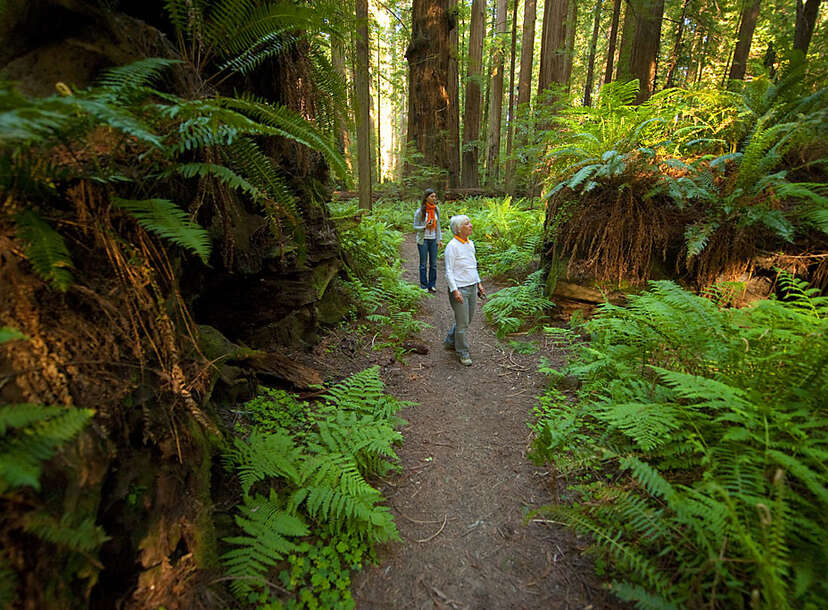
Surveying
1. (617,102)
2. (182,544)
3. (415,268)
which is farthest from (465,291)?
(415,268)

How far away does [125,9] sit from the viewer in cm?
258

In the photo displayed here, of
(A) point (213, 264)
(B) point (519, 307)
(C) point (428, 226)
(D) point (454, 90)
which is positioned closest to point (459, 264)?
(B) point (519, 307)

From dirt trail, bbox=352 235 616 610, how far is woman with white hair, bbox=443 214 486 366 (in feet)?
1.92

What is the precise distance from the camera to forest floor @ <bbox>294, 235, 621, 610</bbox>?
2064mm

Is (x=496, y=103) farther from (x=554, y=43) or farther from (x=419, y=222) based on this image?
(x=419, y=222)

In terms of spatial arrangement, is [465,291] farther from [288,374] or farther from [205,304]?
[205,304]

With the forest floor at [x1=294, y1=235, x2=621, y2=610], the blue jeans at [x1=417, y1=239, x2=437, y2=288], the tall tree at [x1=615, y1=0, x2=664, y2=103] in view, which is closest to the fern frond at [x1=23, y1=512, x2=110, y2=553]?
the forest floor at [x1=294, y1=235, x2=621, y2=610]

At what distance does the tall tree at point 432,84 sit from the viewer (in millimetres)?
11453

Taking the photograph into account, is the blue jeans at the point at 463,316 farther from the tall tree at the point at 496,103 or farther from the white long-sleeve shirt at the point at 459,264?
the tall tree at the point at 496,103

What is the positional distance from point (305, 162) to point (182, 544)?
3.81m

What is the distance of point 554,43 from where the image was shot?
11633 mm

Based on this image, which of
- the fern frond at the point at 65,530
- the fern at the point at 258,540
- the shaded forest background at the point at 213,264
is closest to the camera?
the fern frond at the point at 65,530

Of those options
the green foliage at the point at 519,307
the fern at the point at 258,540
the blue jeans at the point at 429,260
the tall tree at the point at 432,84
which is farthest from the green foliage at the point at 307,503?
the tall tree at the point at 432,84

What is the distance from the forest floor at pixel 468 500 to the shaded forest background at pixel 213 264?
334mm
